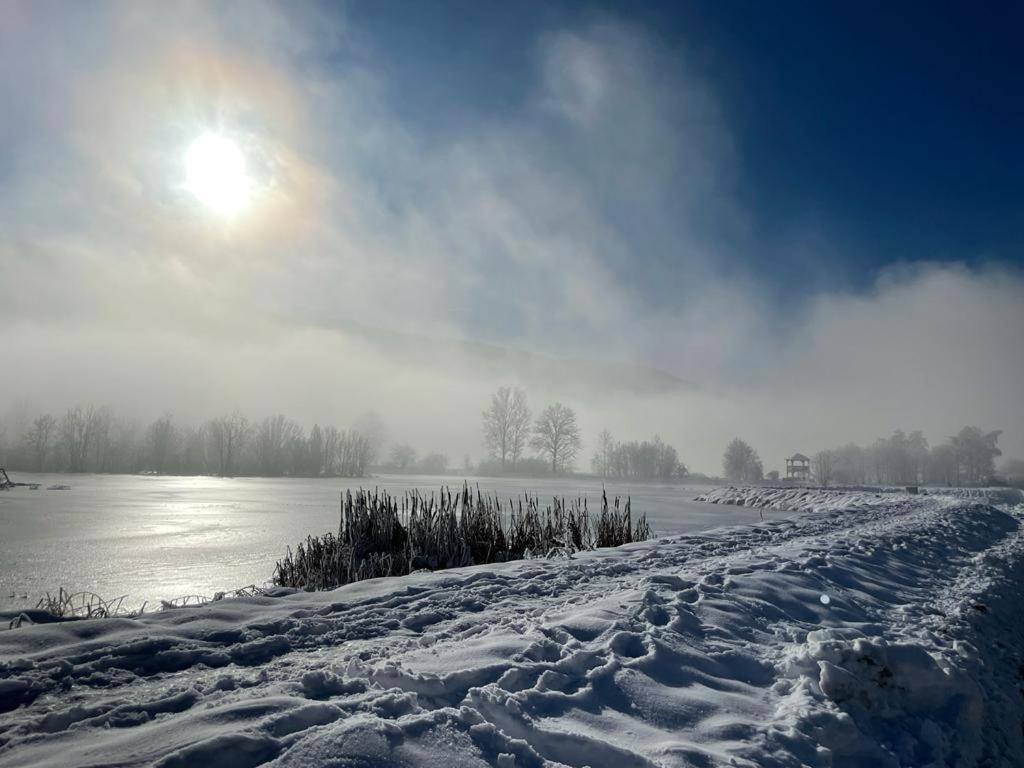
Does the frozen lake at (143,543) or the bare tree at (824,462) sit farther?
the bare tree at (824,462)

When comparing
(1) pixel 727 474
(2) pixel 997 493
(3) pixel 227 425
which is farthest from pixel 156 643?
(1) pixel 727 474

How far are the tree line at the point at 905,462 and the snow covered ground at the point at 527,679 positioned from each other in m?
70.2

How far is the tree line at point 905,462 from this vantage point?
231 ft

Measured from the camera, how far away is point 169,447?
175ft

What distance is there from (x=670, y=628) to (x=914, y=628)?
7.71 feet

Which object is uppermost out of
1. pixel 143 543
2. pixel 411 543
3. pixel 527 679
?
pixel 527 679

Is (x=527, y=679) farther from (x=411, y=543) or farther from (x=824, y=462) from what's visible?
(x=824, y=462)

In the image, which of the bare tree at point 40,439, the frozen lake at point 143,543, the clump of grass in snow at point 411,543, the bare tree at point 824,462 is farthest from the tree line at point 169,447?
the bare tree at point 824,462

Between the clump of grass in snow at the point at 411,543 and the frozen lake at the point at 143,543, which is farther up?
the clump of grass in snow at the point at 411,543

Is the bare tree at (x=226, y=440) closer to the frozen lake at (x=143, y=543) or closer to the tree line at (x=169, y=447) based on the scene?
the tree line at (x=169, y=447)

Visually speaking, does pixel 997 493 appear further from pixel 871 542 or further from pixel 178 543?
pixel 178 543

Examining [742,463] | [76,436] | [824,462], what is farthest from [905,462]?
[76,436]

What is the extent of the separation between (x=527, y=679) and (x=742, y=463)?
249 ft

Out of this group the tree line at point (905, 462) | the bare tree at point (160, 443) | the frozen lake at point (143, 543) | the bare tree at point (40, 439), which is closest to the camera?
the frozen lake at point (143, 543)
